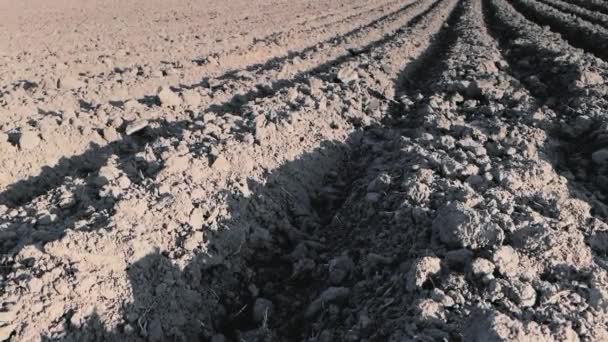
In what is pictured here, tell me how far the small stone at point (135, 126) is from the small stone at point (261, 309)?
274 centimetres

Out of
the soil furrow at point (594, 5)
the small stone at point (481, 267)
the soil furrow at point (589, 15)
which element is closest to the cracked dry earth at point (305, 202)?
the small stone at point (481, 267)

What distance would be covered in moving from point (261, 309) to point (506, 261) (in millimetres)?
1470

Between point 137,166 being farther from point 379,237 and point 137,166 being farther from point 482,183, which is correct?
point 482,183

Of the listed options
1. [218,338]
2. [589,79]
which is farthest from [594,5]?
[218,338]

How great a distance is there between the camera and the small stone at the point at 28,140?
4.74m

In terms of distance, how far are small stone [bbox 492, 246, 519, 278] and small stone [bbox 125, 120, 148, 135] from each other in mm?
3806

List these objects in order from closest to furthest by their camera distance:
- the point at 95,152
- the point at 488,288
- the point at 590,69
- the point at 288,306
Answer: the point at 488,288
the point at 288,306
the point at 95,152
the point at 590,69

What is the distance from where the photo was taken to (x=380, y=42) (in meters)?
10.8

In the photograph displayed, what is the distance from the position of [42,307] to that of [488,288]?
2341mm

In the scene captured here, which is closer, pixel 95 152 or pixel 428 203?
pixel 428 203

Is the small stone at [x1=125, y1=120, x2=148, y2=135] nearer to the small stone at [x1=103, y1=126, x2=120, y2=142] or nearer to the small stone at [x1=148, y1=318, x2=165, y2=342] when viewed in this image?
the small stone at [x1=103, y1=126, x2=120, y2=142]

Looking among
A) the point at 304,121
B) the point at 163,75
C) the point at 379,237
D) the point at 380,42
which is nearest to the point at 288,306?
the point at 379,237

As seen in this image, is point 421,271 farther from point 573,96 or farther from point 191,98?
point 573,96

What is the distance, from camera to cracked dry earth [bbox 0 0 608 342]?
2.87 m
